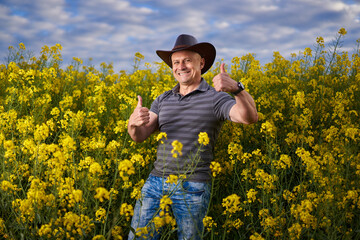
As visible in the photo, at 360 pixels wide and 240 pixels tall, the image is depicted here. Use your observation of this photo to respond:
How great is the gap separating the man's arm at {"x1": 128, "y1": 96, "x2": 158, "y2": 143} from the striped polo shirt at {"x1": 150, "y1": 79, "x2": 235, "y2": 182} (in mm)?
168

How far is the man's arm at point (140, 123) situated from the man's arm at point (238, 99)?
2.22ft

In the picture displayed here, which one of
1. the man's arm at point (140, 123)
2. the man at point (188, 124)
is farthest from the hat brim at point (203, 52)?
the man's arm at point (140, 123)

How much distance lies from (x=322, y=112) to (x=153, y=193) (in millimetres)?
3022

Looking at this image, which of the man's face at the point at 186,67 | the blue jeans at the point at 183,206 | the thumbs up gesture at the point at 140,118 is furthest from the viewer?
the man's face at the point at 186,67

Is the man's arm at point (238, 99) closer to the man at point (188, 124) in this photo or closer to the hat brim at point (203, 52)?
the man at point (188, 124)

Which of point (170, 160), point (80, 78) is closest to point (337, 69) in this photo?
point (170, 160)

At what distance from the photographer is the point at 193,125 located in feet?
9.38

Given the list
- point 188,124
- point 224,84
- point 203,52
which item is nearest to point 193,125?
point 188,124

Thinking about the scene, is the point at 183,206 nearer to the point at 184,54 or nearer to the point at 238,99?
the point at 238,99

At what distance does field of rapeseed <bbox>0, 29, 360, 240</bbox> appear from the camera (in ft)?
7.38

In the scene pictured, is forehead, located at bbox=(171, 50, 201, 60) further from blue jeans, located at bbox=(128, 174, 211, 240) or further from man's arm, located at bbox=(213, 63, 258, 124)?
blue jeans, located at bbox=(128, 174, 211, 240)

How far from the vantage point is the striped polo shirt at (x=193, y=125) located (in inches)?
108

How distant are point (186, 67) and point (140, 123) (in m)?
0.72

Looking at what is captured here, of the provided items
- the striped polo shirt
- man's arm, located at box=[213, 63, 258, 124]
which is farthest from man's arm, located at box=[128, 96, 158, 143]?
man's arm, located at box=[213, 63, 258, 124]
